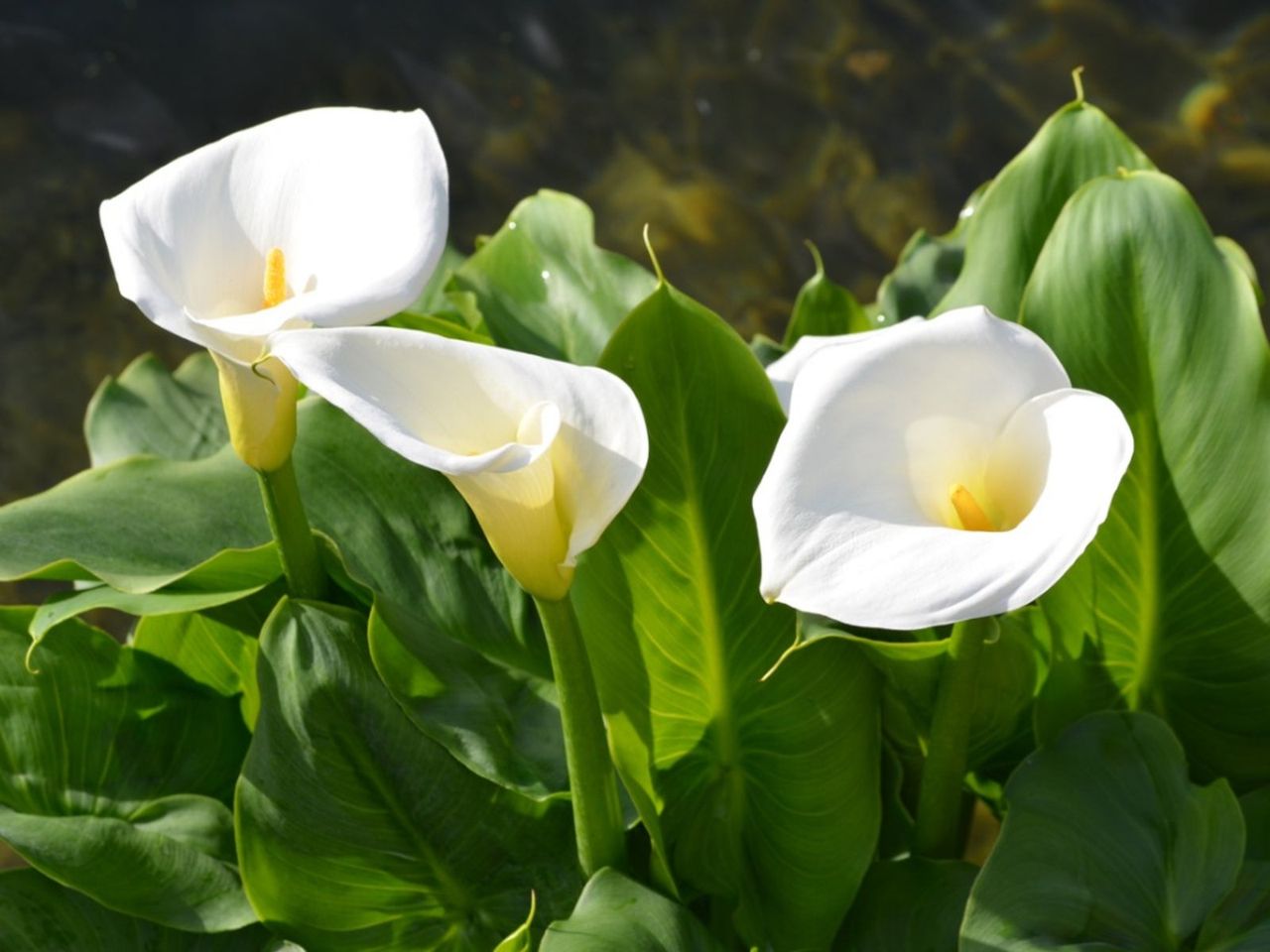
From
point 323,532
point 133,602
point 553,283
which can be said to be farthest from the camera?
point 553,283

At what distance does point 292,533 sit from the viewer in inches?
36.4

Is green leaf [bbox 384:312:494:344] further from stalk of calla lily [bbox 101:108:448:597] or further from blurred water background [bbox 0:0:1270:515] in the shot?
blurred water background [bbox 0:0:1270:515]

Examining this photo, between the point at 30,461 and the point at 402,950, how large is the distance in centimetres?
127

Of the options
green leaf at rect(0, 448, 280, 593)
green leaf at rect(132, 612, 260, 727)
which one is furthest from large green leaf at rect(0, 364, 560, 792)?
green leaf at rect(132, 612, 260, 727)

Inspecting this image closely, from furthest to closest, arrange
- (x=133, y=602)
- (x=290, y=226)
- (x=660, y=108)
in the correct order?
(x=660, y=108) → (x=133, y=602) → (x=290, y=226)

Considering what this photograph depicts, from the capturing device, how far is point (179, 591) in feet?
3.20

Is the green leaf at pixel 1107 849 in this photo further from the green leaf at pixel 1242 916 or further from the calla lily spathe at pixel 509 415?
the calla lily spathe at pixel 509 415

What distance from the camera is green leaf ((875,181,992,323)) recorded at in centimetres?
128

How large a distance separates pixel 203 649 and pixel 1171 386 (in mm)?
686

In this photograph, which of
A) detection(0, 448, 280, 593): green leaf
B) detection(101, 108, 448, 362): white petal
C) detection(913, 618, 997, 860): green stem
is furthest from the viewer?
detection(0, 448, 280, 593): green leaf

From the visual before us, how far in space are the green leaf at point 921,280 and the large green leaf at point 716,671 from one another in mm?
443

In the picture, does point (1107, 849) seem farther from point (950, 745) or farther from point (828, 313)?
point (828, 313)

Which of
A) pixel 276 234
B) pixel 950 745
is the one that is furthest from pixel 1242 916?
pixel 276 234

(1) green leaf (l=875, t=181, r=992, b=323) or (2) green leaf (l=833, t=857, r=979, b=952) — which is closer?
(2) green leaf (l=833, t=857, r=979, b=952)
